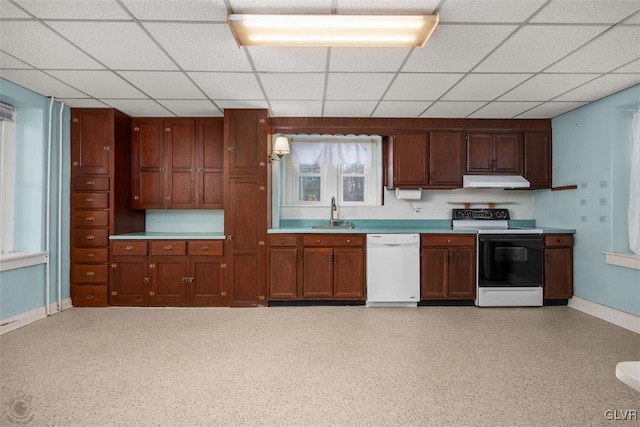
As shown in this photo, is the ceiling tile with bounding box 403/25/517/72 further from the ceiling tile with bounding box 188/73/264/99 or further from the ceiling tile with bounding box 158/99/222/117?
the ceiling tile with bounding box 158/99/222/117

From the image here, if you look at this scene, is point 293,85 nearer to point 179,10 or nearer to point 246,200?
point 179,10

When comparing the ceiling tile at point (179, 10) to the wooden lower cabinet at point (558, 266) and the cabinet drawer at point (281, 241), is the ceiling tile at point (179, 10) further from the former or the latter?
the wooden lower cabinet at point (558, 266)

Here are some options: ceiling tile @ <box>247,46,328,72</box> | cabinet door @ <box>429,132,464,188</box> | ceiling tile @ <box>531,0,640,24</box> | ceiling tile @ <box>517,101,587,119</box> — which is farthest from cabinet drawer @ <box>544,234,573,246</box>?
ceiling tile @ <box>247,46,328,72</box>

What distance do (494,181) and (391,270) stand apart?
1848 millimetres

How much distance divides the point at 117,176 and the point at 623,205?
5788 millimetres

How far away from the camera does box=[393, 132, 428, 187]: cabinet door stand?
4371mm

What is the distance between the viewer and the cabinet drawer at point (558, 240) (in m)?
4.05

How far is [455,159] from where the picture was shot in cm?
440

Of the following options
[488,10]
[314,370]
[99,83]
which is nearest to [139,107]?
[99,83]

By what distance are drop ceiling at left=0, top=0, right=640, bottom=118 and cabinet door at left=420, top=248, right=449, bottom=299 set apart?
1771mm

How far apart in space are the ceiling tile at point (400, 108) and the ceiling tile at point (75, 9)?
2.60 meters

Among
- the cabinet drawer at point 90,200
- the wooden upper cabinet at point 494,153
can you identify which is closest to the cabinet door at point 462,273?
the wooden upper cabinet at point 494,153

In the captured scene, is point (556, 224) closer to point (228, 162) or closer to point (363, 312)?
point (363, 312)

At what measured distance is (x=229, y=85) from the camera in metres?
3.26
